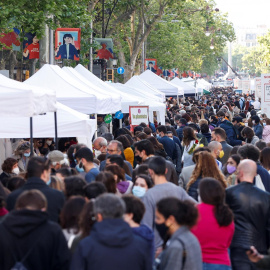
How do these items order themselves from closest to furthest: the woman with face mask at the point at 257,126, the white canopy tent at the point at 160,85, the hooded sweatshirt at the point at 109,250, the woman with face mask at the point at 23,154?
the hooded sweatshirt at the point at 109,250, the woman with face mask at the point at 23,154, the woman with face mask at the point at 257,126, the white canopy tent at the point at 160,85

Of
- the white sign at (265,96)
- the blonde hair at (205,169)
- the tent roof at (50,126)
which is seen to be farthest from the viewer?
the white sign at (265,96)

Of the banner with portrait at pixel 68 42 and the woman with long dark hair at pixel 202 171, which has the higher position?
the banner with portrait at pixel 68 42

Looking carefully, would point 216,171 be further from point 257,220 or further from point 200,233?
point 200,233

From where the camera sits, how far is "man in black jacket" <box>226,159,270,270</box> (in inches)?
281

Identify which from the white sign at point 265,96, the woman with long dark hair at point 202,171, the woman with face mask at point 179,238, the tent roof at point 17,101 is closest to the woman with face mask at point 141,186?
the woman with long dark hair at point 202,171

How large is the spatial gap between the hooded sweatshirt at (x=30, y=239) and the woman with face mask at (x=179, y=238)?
0.78 meters

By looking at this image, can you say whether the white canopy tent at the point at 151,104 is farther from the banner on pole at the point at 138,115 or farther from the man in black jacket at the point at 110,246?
the man in black jacket at the point at 110,246

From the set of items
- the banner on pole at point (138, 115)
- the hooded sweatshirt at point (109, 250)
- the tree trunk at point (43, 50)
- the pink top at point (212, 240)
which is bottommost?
the pink top at point (212, 240)

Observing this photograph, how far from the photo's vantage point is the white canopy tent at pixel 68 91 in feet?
48.9

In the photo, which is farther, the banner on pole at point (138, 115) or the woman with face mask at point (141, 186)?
the banner on pole at point (138, 115)

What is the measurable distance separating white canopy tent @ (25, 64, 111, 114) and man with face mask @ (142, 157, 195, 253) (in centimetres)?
754

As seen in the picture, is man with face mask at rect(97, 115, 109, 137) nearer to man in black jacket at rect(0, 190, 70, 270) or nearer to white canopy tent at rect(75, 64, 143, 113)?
white canopy tent at rect(75, 64, 143, 113)

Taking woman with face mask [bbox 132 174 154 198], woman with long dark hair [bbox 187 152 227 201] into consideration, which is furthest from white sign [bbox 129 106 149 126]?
woman with face mask [bbox 132 174 154 198]

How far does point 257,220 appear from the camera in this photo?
286 inches
